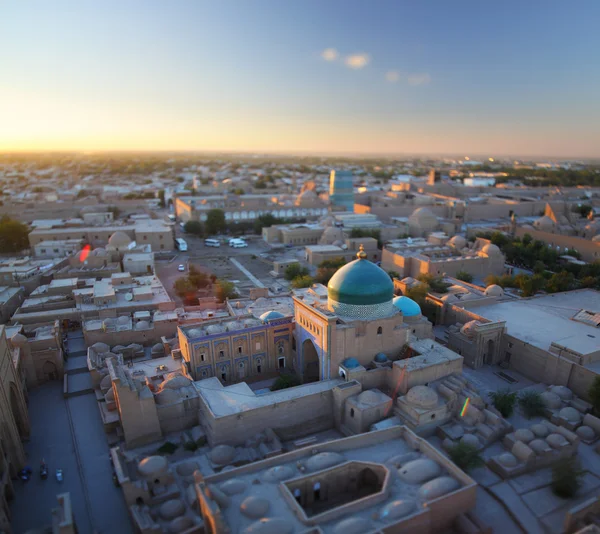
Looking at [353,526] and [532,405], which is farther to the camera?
[532,405]

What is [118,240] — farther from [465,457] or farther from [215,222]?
[465,457]

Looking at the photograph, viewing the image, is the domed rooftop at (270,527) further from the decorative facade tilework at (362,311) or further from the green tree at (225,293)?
the green tree at (225,293)

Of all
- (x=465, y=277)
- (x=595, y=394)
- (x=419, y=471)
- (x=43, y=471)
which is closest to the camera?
(x=419, y=471)

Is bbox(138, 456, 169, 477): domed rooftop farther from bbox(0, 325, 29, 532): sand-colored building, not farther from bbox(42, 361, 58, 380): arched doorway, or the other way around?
bbox(42, 361, 58, 380): arched doorway

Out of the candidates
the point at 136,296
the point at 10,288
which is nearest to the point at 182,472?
the point at 136,296

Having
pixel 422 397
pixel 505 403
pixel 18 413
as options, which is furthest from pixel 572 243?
pixel 18 413

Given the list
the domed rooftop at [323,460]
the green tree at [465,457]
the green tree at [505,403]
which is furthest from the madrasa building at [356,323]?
the green tree at [465,457]

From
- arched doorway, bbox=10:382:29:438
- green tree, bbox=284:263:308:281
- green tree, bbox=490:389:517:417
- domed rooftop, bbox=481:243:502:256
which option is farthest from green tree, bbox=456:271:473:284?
arched doorway, bbox=10:382:29:438
